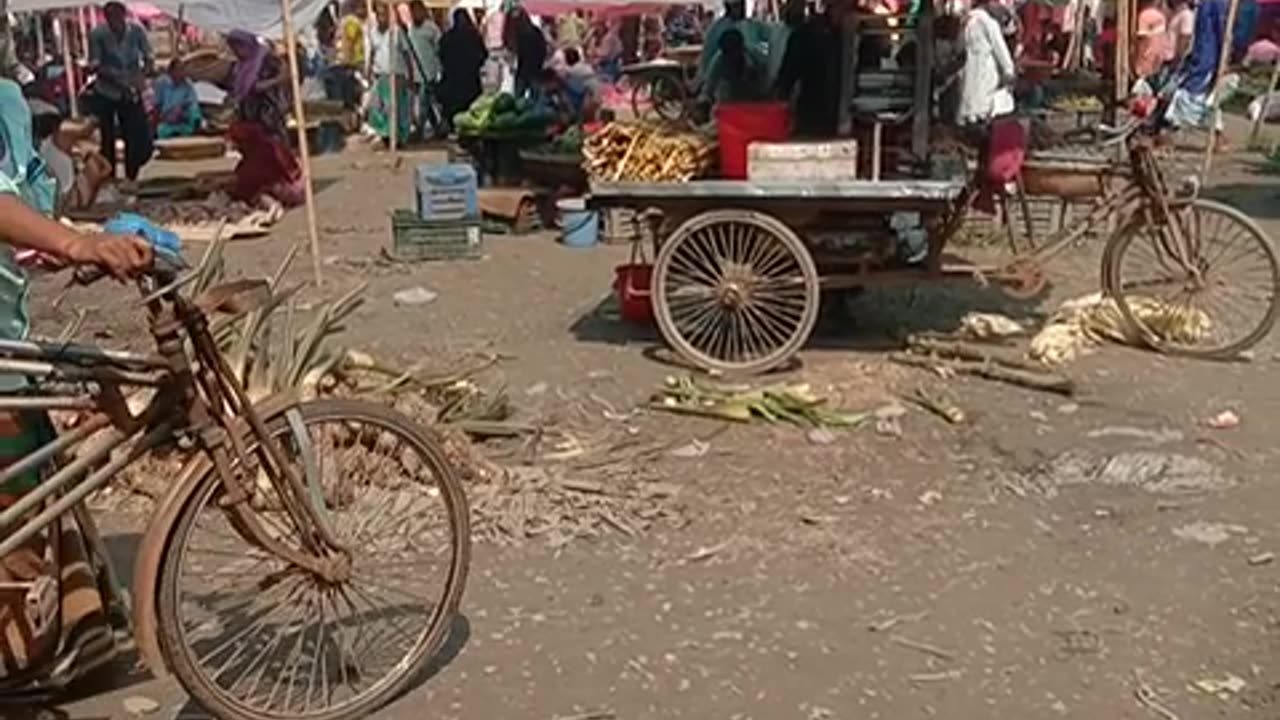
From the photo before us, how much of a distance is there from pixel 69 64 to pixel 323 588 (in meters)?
20.8

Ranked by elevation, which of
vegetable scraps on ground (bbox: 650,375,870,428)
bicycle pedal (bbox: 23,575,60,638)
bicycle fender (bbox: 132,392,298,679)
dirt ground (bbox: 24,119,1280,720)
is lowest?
dirt ground (bbox: 24,119,1280,720)

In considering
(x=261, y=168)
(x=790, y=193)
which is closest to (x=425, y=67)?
(x=261, y=168)

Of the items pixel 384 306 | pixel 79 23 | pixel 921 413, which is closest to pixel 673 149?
pixel 921 413

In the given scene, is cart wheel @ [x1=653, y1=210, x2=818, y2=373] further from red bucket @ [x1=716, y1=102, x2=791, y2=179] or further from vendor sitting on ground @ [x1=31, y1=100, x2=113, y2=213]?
vendor sitting on ground @ [x1=31, y1=100, x2=113, y2=213]

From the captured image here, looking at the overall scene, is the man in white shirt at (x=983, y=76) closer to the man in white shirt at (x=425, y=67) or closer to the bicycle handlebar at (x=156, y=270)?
the bicycle handlebar at (x=156, y=270)

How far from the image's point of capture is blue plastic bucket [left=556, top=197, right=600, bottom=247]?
1224 cm

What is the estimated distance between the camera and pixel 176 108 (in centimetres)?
2062

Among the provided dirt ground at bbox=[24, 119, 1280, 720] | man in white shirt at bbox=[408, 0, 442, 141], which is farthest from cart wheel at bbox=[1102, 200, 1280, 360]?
man in white shirt at bbox=[408, 0, 442, 141]

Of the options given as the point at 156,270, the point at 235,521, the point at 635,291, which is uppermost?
the point at 156,270

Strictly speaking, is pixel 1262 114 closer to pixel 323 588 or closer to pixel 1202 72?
pixel 1202 72

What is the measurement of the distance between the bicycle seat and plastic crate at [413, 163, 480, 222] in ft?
26.1

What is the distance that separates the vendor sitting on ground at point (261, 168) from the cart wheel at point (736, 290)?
7676 millimetres

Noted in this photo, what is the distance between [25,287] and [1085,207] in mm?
6194

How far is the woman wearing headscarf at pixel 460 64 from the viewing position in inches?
777
